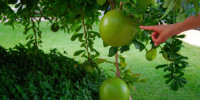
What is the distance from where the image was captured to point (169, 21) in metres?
1.12

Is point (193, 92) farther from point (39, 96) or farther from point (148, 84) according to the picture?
point (39, 96)

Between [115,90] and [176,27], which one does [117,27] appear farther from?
[115,90]

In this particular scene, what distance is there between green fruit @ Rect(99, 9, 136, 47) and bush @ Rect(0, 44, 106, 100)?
645 millimetres

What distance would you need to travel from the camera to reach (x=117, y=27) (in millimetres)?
699

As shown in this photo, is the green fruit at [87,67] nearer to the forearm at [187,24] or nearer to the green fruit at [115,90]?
the green fruit at [115,90]

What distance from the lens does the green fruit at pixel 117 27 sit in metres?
0.70

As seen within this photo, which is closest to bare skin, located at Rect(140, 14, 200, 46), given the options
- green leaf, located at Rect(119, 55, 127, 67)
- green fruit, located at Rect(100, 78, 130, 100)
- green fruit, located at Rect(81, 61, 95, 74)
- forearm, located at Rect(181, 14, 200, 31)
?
forearm, located at Rect(181, 14, 200, 31)

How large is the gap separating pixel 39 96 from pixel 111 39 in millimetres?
735

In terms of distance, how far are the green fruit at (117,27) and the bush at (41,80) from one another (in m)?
0.64

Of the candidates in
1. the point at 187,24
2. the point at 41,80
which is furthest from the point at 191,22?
the point at 41,80

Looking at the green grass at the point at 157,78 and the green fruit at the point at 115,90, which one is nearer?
the green fruit at the point at 115,90

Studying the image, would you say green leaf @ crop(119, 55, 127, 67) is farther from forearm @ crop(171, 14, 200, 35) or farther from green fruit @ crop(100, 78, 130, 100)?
forearm @ crop(171, 14, 200, 35)

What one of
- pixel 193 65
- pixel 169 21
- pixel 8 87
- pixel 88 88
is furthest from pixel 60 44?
pixel 169 21

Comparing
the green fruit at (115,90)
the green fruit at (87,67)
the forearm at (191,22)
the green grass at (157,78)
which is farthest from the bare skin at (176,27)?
the green grass at (157,78)
